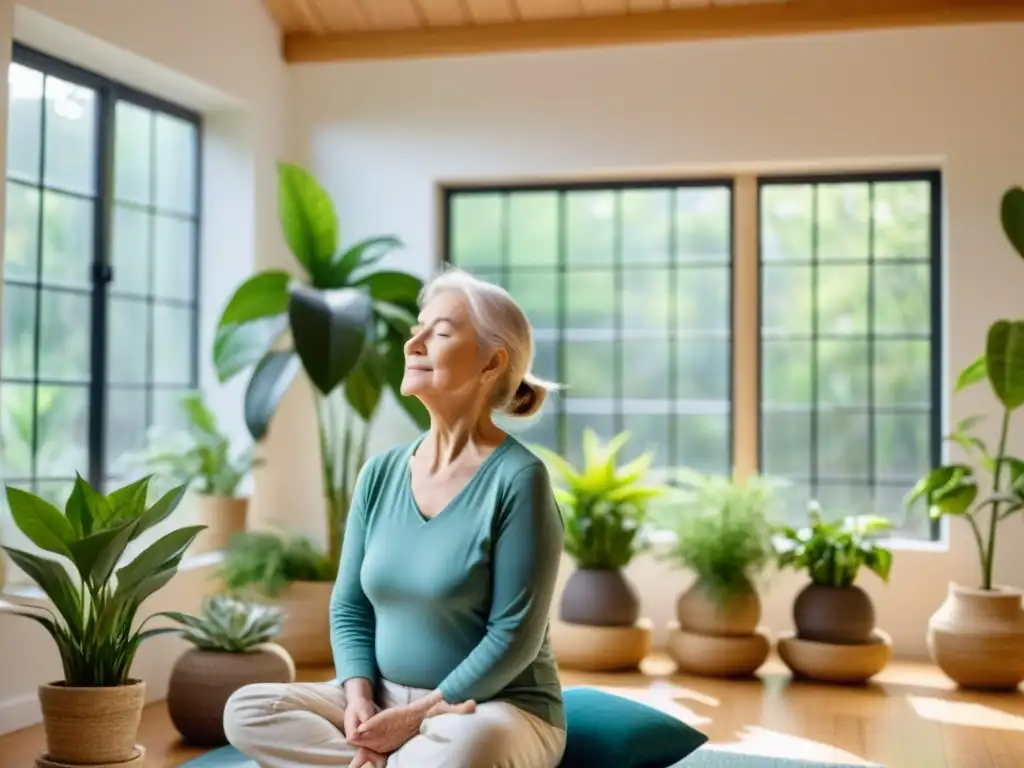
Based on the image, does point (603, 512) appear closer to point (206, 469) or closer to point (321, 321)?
point (321, 321)

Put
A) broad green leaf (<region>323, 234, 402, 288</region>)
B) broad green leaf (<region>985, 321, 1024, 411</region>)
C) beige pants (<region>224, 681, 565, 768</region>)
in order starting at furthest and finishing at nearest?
1. broad green leaf (<region>323, 234, 402, 288</region>)
2. broad green leaf (<region>985, 321, 1024, 411</region>)
3. beige pants (<region>224, 681, 565, 768</region>)

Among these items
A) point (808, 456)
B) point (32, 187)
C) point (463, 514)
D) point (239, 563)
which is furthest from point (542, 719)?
point (808, 456)

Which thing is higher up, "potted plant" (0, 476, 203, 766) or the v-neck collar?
the v-neck collar

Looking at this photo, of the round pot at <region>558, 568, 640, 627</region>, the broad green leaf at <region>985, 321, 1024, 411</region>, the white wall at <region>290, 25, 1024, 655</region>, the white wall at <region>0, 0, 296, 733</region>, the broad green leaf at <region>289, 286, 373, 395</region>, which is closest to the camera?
the white wall at <region>0, 0, 296, 733</region>

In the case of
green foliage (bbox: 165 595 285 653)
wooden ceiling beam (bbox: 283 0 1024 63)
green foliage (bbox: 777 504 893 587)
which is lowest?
green foliage (bbox: 165 595 285 653)

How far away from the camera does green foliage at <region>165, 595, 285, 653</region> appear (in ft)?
12.8

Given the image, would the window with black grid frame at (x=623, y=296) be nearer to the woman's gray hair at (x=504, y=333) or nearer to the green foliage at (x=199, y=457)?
the green foliage at (x=199, y=457)

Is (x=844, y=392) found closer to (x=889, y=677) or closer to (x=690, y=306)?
(x=690, y=306)

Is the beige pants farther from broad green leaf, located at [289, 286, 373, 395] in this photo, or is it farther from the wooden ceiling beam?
the wooden ceiling beam

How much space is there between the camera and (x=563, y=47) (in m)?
5.62

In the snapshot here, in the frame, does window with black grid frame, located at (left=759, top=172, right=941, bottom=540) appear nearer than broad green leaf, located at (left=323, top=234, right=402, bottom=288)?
No

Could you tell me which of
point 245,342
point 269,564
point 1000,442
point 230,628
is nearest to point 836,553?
point 1000,442

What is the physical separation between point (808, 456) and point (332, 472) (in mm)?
2035

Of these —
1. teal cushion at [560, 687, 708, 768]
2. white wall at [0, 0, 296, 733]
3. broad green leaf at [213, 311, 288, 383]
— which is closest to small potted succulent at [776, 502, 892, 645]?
teal cushion at [560, 687, 708, 768]
